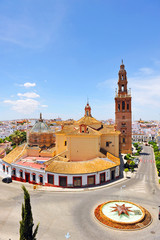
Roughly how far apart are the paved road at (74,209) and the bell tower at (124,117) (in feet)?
89.3

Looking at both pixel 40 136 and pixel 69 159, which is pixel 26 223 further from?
pixel 40 136

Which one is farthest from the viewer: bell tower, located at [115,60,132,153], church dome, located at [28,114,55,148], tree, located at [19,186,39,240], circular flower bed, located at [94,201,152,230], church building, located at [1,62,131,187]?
bell tower, located at [115,60,132,153]

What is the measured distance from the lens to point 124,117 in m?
62.4

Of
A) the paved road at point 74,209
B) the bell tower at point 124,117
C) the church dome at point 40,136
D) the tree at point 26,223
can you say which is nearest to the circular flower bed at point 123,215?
the paved road at point 74,209

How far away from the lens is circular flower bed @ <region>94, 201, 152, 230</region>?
19953 mm

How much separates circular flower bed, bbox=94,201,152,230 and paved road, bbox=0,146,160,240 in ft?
2.33

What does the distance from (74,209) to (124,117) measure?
1741 inches

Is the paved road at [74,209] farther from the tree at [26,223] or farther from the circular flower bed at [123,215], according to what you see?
the tree at [26,223]

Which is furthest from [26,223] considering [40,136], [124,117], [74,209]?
[124,117]

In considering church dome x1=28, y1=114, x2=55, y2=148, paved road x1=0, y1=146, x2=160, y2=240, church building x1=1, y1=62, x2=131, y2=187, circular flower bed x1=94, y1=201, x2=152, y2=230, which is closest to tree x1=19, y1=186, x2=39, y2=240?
paved road x1=0, y1=146, x2=160, y2=240

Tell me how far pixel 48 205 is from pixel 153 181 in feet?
73.6

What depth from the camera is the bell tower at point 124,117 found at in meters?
62.1

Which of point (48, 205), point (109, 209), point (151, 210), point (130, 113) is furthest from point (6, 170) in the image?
point (130, 113)

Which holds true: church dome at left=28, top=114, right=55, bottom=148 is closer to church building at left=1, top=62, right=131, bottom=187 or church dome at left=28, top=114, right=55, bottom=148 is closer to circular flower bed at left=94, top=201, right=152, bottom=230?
church building at left=1, top=62, right=131, bottom=187
